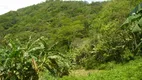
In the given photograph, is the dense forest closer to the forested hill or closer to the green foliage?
the green foliage

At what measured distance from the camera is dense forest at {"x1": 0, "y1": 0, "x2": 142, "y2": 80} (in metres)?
17.8

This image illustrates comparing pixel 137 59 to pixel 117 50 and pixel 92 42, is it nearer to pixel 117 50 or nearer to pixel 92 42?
pixel 117 50

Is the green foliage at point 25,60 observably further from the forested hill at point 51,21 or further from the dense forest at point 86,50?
the forested hill at point 51,21

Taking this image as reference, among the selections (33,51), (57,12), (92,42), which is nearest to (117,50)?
(92,42)

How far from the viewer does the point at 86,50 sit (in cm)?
3625

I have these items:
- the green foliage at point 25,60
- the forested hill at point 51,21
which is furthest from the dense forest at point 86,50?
the forested hill at point 51,21

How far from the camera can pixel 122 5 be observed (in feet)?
112

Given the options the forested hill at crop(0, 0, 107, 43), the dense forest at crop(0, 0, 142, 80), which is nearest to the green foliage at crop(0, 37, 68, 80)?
the dense forest at crop(0, 0, 142, 80)

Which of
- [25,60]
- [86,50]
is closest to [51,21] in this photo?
[86,50]

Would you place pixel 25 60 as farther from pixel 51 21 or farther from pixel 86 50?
pixel 51 21

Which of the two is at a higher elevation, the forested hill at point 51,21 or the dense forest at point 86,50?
the dense forest at point 86,50

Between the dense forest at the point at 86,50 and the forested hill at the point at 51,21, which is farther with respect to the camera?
the forested hill at the point at 51,21

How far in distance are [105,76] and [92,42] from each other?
47.7 feet

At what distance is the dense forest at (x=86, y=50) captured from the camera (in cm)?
1783
